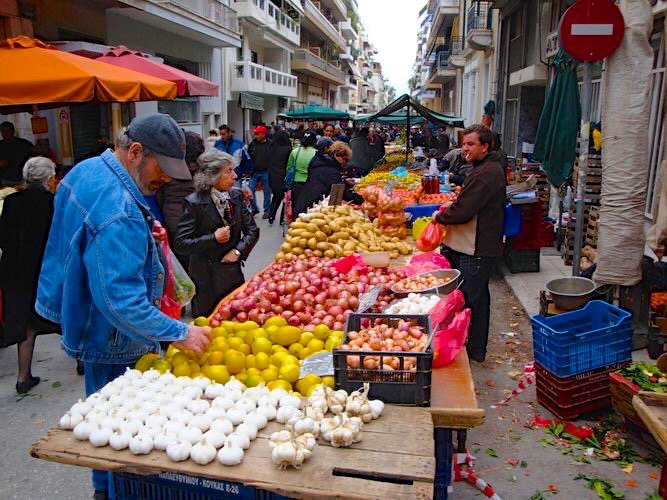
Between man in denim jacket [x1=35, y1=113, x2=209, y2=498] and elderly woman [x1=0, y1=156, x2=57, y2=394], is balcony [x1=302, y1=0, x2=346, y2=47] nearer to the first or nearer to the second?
elderly woman [x1=0, y1=156, x2=57, y2=394]

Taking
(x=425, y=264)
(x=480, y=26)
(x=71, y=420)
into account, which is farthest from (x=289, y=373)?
(x=480, y=26)

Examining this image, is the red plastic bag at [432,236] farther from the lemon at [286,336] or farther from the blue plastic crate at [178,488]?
the blue plastic crate at [178,488]

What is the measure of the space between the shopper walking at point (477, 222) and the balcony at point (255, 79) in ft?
80.9

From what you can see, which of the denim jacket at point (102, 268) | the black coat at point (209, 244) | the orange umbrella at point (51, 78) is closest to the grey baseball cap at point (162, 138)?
the denim jacket at point (102, 268)

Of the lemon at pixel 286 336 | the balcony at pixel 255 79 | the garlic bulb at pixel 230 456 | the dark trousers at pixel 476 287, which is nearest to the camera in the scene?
the garlic bulb at pixel 230 456

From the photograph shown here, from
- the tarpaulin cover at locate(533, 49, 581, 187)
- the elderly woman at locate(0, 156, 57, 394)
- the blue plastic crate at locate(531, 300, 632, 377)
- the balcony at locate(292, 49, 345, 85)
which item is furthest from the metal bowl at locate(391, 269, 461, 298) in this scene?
the balcony at locate(292, 49, 345, 85)

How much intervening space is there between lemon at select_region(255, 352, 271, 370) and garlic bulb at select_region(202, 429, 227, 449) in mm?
749

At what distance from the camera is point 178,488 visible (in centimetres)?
239

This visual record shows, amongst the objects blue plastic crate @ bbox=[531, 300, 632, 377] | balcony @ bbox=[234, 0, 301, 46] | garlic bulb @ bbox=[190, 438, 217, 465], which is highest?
balcony @ bbox=[234, 0, 301, 46]

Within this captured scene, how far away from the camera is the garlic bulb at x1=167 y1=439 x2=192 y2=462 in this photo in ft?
7.01

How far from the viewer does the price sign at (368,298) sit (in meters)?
3.69

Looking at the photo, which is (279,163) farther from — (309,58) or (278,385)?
(309,58)

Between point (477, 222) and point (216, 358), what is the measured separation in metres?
3.06

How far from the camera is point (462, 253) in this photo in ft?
17.5
